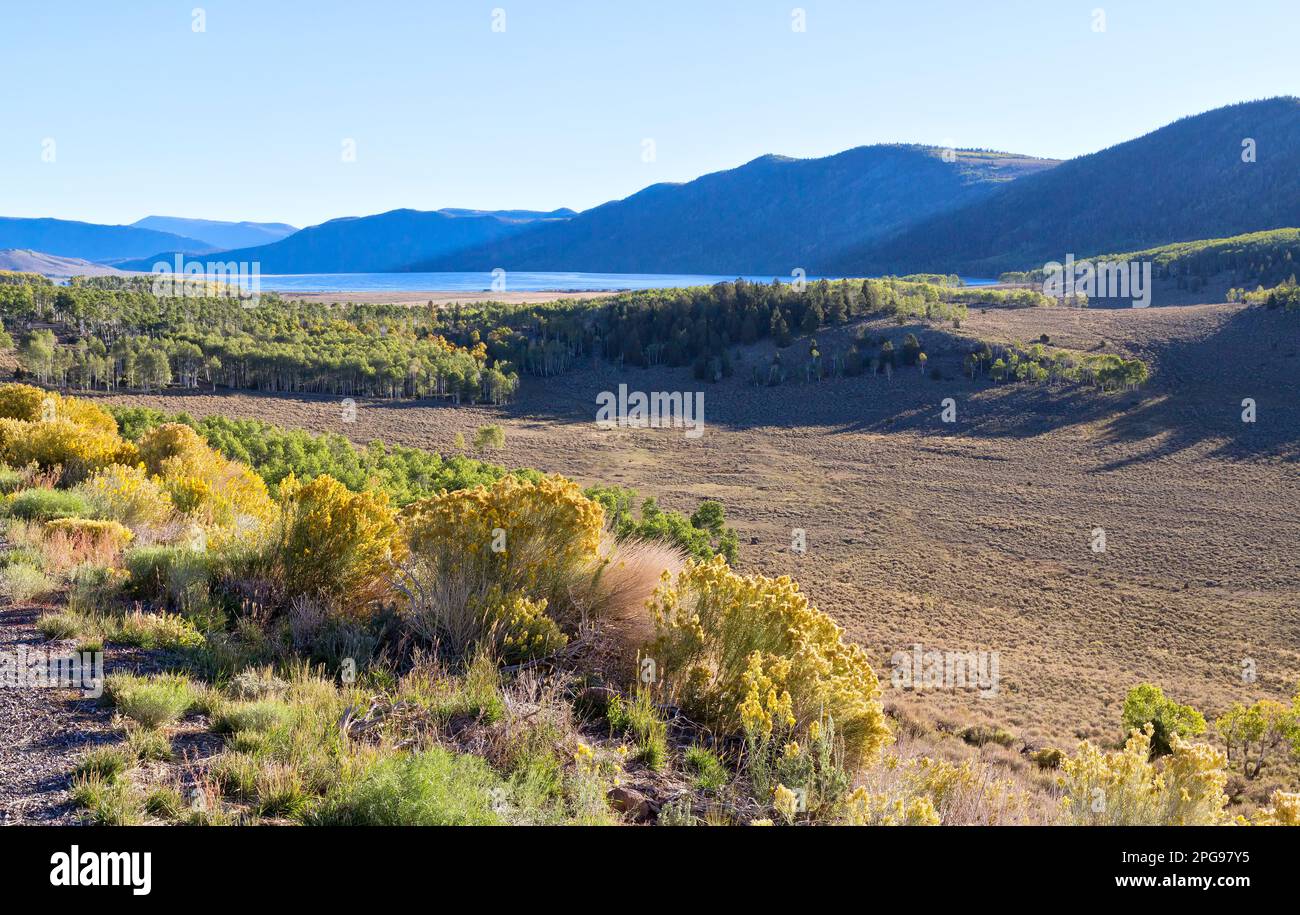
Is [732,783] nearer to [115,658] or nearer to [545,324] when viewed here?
[115,658]

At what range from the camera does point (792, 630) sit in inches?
235

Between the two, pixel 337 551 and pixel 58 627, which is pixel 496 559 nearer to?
pixel 337 551

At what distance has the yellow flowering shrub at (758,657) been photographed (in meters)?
5.59

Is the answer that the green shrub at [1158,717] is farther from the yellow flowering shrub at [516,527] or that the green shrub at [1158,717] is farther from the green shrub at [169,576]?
the green shrub at [169,576]

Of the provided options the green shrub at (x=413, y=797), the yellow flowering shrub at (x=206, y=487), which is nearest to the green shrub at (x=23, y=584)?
the yellow flowering shrub at (x=206, y=487)

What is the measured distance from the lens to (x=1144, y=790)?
13.9ft

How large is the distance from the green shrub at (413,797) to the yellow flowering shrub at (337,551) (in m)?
3.06

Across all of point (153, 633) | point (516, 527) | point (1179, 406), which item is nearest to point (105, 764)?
point (153, 633)

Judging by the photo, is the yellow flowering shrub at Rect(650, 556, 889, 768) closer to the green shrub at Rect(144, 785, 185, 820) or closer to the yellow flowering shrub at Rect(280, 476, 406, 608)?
the yellow flowering shrub at Rect(280, 476, 406, 608)

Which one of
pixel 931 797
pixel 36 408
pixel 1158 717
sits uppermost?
pixel 36 408

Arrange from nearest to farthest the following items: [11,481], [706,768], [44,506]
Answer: [706,768] < [44,506] < [11,481]

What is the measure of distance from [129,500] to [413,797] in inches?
282

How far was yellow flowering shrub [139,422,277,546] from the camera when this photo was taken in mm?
8555

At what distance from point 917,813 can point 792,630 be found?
94.5 inches
